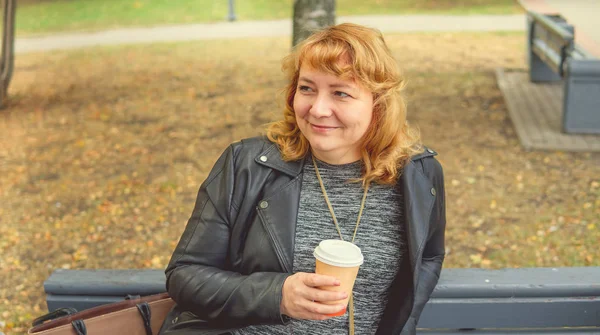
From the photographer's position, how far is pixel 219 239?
212 centimetres

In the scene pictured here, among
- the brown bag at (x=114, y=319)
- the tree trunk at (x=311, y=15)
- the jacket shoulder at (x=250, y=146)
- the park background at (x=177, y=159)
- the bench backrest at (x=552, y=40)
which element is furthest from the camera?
the bench backrest at (x=552, y=40)

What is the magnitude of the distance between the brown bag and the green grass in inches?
620

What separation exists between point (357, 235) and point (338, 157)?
0.83ft

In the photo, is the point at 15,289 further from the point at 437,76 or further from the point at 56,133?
the point at 437,76

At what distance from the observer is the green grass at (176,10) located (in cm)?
1784

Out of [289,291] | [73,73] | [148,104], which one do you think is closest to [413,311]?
[289,291]

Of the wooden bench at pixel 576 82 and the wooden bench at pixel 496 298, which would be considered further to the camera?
the wooden bench at pixel 576 82

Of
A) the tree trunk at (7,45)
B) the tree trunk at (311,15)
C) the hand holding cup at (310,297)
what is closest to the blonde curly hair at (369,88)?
the hand holding cup at (310,297)

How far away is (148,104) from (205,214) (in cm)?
664

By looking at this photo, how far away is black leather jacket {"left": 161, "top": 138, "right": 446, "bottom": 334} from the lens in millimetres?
2057

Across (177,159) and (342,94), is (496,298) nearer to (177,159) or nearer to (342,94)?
(342,94)

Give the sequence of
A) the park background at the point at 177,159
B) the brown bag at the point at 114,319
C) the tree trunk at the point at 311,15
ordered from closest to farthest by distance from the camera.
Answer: the brown bag at the point at 114,319 < the park background at the point at 177,159 < the tree trunk at the point at 311,15

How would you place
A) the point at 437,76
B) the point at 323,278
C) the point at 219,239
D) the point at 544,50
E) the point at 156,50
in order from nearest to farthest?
the point at 323,278
the point at 219,239
the point at 544,50
the point at 437,76
the point at 156,50

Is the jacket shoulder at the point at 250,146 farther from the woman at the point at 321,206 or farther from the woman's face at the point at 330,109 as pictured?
the woman's face at the point at 330,109
